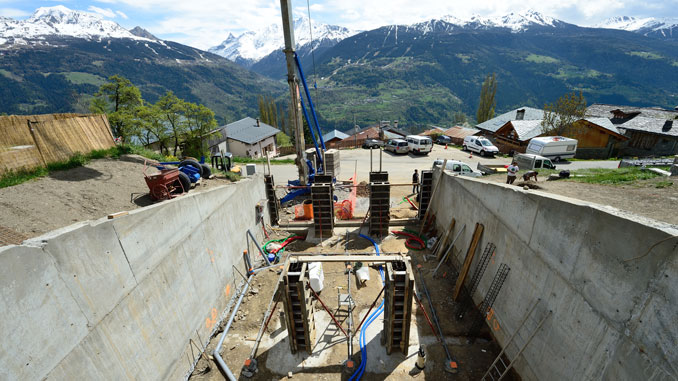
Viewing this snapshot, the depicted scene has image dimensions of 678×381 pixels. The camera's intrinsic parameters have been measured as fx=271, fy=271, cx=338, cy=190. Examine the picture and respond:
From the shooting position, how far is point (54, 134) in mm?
9398

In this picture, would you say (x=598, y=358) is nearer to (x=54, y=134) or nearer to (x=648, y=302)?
(x=648, y=302)

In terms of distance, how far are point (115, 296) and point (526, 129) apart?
136 ft

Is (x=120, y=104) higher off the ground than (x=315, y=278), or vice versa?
(x=120, y=104)

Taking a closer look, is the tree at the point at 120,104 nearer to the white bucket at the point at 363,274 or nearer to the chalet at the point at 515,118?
the white bucket at the point at 363,274

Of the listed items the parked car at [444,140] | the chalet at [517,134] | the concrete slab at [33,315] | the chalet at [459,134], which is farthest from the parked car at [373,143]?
the concrete slab at [33,315]

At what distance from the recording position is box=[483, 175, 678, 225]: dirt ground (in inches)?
250

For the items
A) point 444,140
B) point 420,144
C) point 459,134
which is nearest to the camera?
point 420,144

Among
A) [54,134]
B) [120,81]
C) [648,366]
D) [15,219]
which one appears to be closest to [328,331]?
[648,366]

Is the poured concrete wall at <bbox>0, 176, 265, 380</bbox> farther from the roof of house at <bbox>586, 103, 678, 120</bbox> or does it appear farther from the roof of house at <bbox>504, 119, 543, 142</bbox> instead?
the roof of house at <bbox>586, 103, 678, 120</bbox>

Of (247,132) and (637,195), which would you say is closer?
(637,195)

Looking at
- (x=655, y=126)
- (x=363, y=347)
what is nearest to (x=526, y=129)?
(x=655, y=126)

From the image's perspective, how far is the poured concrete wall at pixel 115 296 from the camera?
411 cm

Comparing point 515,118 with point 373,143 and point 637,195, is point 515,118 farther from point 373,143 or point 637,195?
point 637,195

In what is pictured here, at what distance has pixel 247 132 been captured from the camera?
48656 millimetres
